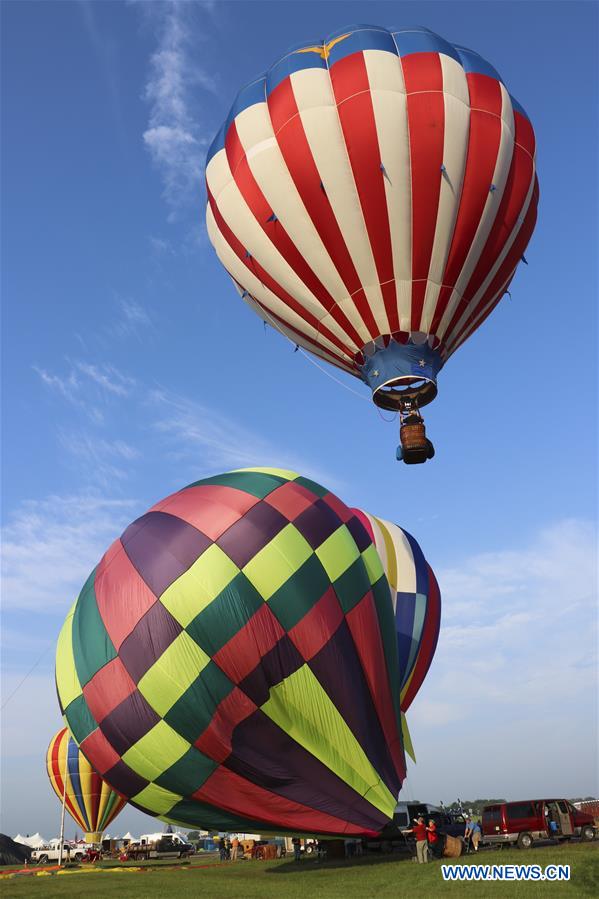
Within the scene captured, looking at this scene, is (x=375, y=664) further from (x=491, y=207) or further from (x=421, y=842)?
(x=491, y=207)

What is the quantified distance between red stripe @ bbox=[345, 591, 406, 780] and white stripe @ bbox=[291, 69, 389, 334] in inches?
313

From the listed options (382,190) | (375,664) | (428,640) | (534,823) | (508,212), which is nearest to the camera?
(375,664)

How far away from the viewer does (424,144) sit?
691 inches

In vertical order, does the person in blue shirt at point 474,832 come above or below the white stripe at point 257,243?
below

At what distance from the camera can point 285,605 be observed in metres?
13.7

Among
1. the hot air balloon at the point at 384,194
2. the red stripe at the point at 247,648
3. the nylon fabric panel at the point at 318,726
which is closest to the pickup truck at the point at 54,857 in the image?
the nylon fabric panel at the point at 318,726

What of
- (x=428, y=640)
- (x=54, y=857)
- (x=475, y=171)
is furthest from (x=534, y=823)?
(x=54, y=857)

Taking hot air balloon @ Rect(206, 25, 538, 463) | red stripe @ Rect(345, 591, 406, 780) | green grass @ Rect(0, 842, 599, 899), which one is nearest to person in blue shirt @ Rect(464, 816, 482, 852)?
green grass @ Rect(0, 842, 599, 899)

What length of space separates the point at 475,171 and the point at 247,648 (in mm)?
11930

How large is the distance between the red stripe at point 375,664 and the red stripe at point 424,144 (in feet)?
27.2

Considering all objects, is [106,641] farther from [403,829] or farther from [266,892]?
[403,829]

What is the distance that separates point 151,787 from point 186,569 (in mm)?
3824

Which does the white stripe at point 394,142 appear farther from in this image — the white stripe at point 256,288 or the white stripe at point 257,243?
the white stripe at point 256,288

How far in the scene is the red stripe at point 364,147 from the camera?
17.5 m
